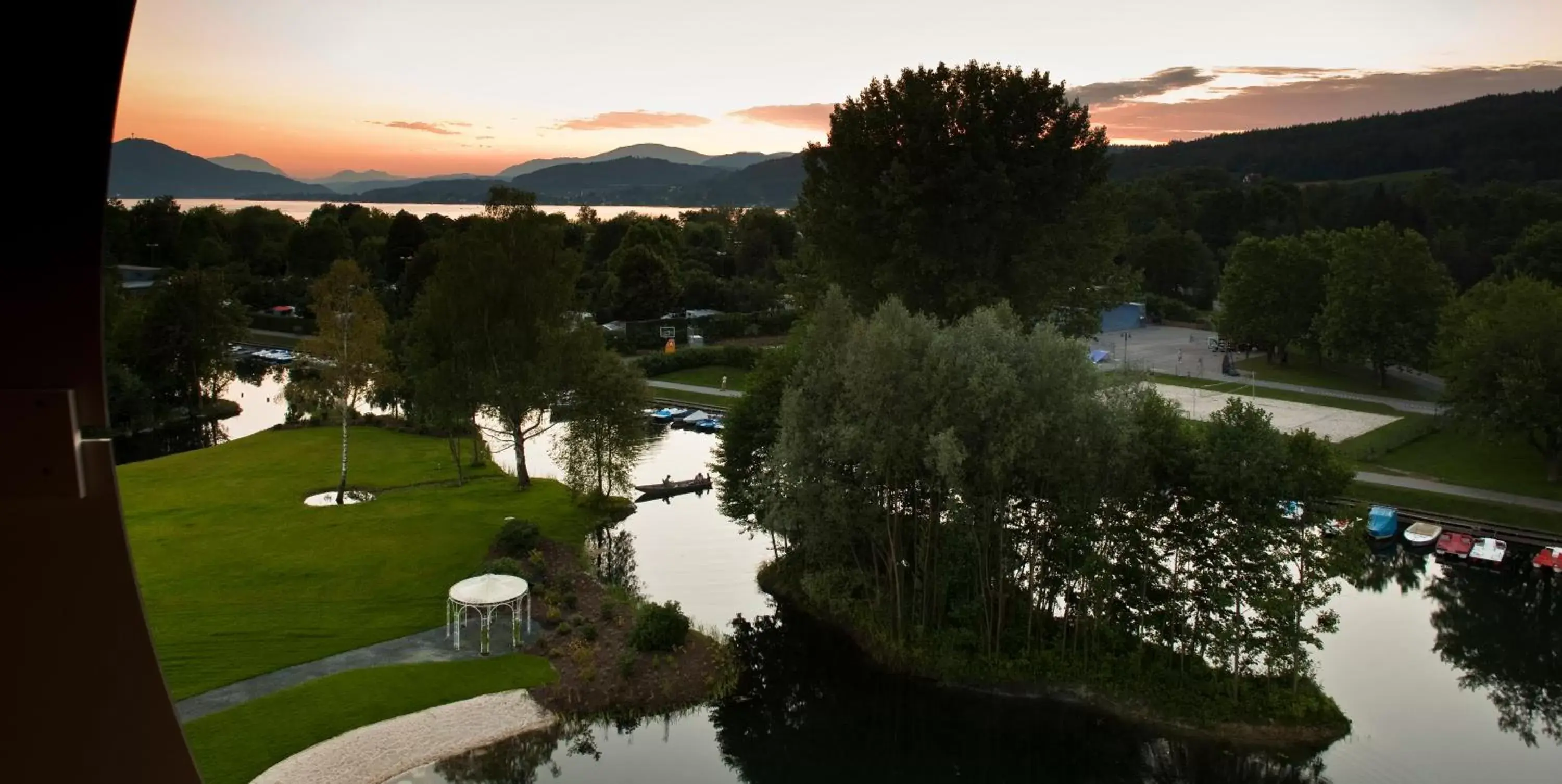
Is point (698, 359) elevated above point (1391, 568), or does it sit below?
above

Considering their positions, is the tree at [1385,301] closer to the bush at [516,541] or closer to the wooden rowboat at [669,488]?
the wooden rowboat at [669,488]

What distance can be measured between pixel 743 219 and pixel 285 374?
39.0 m

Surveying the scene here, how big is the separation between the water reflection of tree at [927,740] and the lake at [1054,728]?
0.03 metres

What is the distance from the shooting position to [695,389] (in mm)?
47781

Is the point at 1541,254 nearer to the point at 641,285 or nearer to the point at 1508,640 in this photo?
the point at 1508,640

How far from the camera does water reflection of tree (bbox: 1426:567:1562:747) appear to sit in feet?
59.3

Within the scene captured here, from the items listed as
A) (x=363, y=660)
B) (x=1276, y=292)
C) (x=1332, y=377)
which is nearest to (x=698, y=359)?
(x=1276, y=292)

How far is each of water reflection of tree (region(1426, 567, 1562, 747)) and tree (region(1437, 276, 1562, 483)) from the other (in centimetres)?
685

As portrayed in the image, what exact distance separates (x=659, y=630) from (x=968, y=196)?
13785 millimetres

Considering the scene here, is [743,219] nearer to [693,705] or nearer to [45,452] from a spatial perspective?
[693,705]

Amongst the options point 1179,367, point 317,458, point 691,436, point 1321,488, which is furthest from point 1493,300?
point 317,458

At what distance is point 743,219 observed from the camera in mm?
82812

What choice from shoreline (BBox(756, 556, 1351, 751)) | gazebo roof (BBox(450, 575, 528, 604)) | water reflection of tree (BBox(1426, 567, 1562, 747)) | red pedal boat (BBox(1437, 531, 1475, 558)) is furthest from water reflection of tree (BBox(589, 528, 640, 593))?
red pedal boat (BBox(1437, 531, 1475, 558))

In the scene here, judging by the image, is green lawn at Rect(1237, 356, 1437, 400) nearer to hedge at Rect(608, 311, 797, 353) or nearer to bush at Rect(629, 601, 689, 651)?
hedge at Rect(608, 311, 797, 353)
